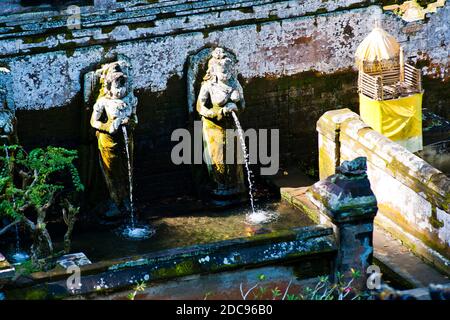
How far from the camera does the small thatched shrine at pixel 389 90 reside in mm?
17797

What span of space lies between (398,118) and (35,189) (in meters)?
5.24

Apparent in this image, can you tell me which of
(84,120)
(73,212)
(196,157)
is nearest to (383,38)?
(196,157)

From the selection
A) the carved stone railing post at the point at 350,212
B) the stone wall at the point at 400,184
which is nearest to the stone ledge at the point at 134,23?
the stone wall at the point at 400,184

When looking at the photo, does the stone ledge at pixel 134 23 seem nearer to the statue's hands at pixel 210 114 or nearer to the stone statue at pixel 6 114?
the stone statue at pixel 6 114

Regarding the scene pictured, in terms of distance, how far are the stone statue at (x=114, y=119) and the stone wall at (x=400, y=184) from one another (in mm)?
2429

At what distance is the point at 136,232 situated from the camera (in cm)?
1695

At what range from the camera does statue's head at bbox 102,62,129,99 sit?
1684 cm

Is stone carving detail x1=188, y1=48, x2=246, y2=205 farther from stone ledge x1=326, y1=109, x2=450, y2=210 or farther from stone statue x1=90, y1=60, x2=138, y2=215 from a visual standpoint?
stone ledge x1=326, y1=109, x2=450, y2=210

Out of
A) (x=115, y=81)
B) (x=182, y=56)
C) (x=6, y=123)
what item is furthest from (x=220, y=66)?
(x=6, y=123)

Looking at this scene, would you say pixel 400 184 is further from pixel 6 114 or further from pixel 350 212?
pixel 6 114

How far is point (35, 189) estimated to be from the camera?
14773 mm

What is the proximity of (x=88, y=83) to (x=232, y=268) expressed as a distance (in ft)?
13.1

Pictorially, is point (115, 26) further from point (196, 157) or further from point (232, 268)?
point (232, 268)

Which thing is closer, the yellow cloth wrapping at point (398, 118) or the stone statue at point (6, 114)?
the stone statue at point (6, 114)
